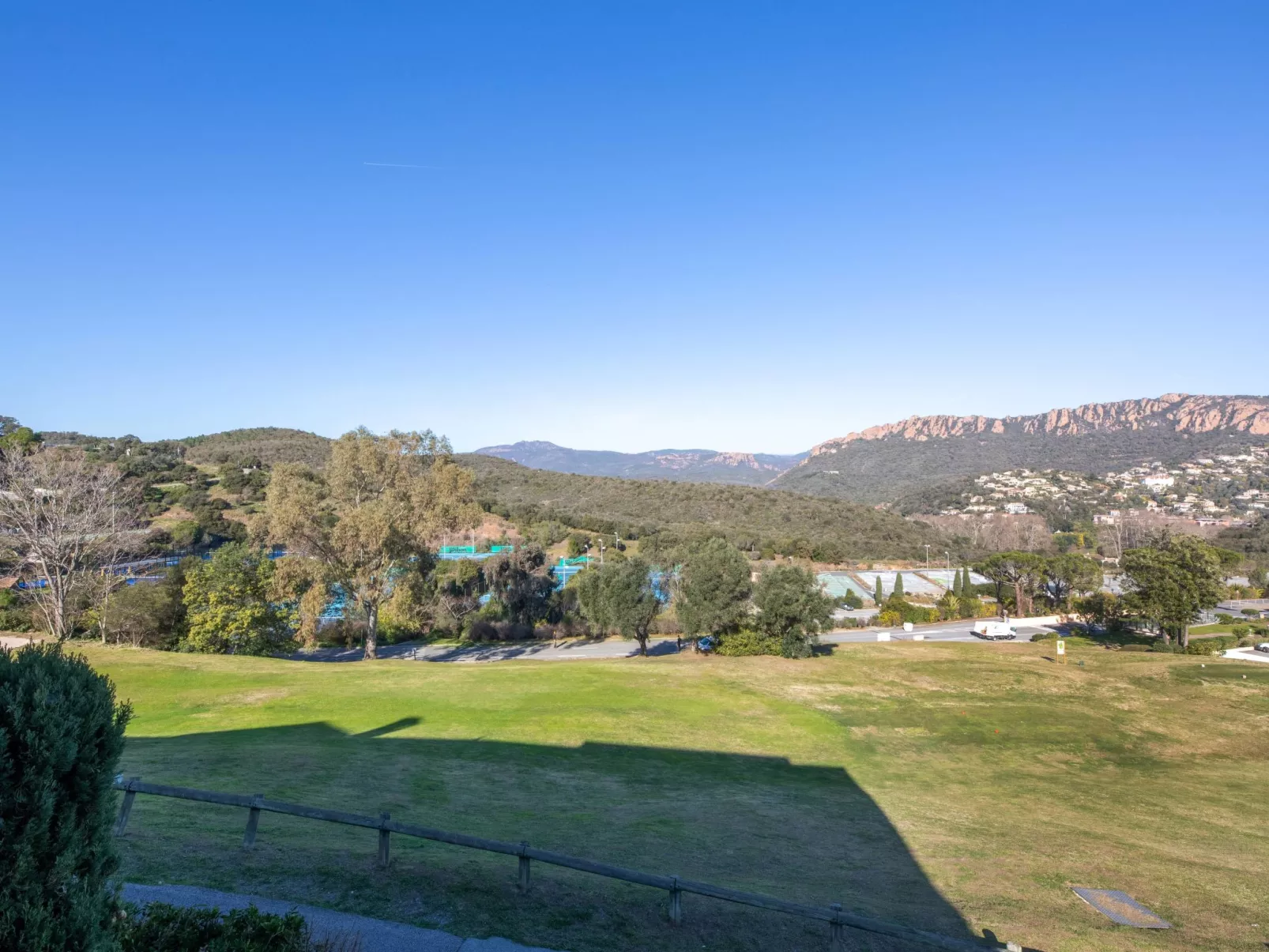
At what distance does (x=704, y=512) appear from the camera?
106312mm

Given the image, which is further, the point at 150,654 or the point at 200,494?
the point at 200,494

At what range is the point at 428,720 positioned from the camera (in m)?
20.1

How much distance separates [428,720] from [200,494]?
206 feet

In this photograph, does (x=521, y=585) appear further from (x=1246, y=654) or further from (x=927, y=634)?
(x=1246, y=654)

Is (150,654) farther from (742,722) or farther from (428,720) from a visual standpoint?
(742,722)

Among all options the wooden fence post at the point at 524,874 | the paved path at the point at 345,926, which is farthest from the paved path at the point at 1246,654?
the paved path at the point at 345,926

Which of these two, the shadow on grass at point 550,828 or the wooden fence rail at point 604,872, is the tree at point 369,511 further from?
the wooden fence rail at point 604,872

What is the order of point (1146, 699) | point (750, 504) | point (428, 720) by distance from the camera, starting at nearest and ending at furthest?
point (428, 720), point (1146, 699), point (750, 504)

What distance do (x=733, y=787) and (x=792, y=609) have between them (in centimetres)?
1815

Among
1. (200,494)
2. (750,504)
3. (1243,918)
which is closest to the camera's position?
(1243,918)

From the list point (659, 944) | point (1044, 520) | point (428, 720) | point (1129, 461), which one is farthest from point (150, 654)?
point (1129, 461)

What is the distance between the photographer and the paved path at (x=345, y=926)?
6.93 meters

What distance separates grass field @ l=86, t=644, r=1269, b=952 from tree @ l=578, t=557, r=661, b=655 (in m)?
7.74

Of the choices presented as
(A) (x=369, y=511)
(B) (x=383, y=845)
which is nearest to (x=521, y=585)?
(A) (x=369, y=511)
